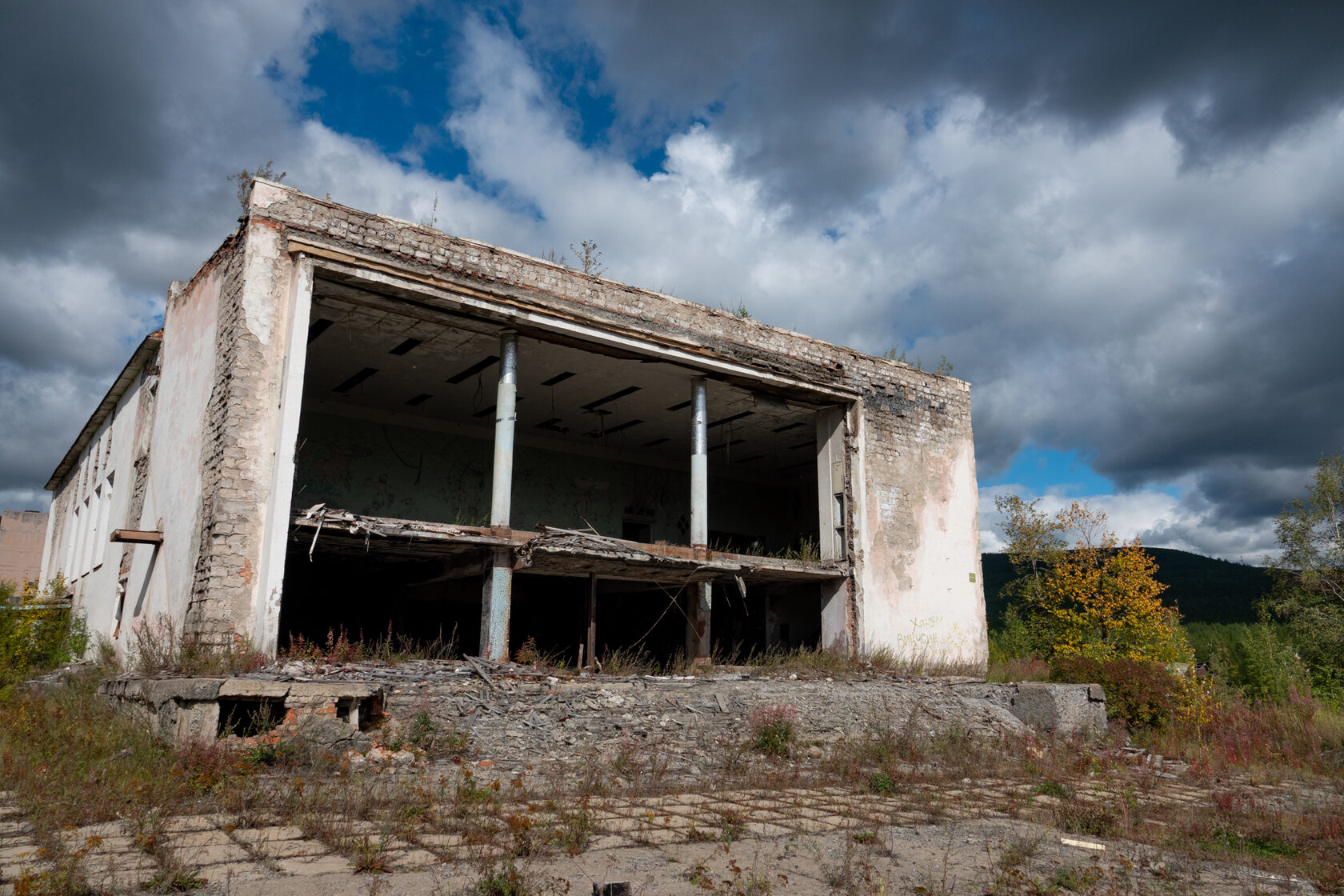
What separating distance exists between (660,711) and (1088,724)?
8.06 meters

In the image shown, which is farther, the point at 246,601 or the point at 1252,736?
the point at 1252,736

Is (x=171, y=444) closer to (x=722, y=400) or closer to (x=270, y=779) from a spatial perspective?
(x=270, y=779)

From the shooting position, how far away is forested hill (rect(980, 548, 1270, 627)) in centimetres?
6419

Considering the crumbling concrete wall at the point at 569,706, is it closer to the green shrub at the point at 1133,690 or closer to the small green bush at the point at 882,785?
the green shrub at the point at 1133,690

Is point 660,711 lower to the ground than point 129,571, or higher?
lower

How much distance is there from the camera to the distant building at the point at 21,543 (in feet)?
110

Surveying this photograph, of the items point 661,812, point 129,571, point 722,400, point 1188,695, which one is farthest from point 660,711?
point 1188,695

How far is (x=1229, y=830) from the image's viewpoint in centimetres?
715

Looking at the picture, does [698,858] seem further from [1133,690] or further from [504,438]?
[1133,690]

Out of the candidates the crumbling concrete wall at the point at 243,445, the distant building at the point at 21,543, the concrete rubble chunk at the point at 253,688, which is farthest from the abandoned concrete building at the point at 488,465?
the distant building at the point at 21,543

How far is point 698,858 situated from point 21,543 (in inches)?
1521

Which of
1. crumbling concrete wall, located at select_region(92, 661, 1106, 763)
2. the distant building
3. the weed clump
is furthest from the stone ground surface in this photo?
the distant building

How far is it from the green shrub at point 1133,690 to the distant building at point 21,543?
120ft

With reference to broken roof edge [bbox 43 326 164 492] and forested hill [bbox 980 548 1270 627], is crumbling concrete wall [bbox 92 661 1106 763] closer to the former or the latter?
broken roof edge [bbox 43 326 164 492]
